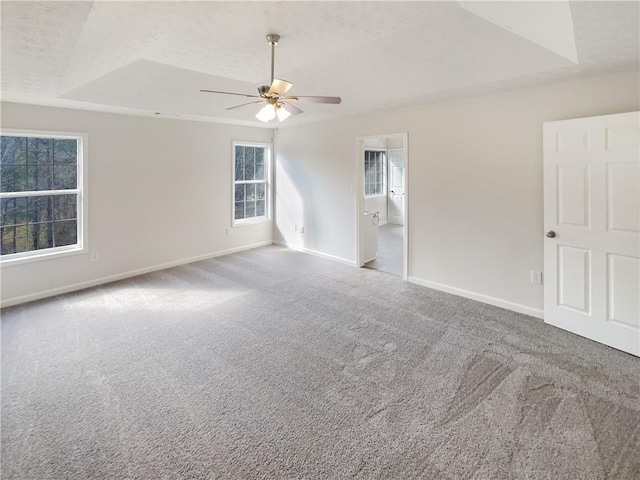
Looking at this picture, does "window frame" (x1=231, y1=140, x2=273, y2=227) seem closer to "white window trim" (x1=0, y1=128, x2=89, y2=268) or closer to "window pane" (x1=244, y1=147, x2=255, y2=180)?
"window pane" (x1=244, y1=147, x2=255, y2=180)

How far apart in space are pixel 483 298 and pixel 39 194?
5518 mm

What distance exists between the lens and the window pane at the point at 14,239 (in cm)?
407

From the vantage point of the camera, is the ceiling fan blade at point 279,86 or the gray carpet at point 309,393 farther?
the ceiling fan blade at point 279,86

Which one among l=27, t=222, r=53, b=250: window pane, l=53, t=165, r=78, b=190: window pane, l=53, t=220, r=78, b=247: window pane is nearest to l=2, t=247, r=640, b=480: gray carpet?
l=27, t=222, r=53, b=250: window pane

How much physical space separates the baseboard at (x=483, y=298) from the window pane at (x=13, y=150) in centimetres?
508

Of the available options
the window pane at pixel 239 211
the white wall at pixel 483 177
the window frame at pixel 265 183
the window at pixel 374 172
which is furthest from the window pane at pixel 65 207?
the window at pixel 374 172

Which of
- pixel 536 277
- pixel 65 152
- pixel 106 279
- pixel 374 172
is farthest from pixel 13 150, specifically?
pixel 374 172

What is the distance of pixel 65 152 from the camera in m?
4.39

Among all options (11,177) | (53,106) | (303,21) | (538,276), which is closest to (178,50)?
(303,21)

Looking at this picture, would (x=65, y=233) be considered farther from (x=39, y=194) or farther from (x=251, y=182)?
(x=251, y=182)

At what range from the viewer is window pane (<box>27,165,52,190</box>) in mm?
4156

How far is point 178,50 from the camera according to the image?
9.78 feet

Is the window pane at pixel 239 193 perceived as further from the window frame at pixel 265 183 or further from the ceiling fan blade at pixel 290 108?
the ceiling fan blade at pixel 290 108

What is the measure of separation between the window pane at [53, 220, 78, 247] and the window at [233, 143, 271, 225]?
251cm
